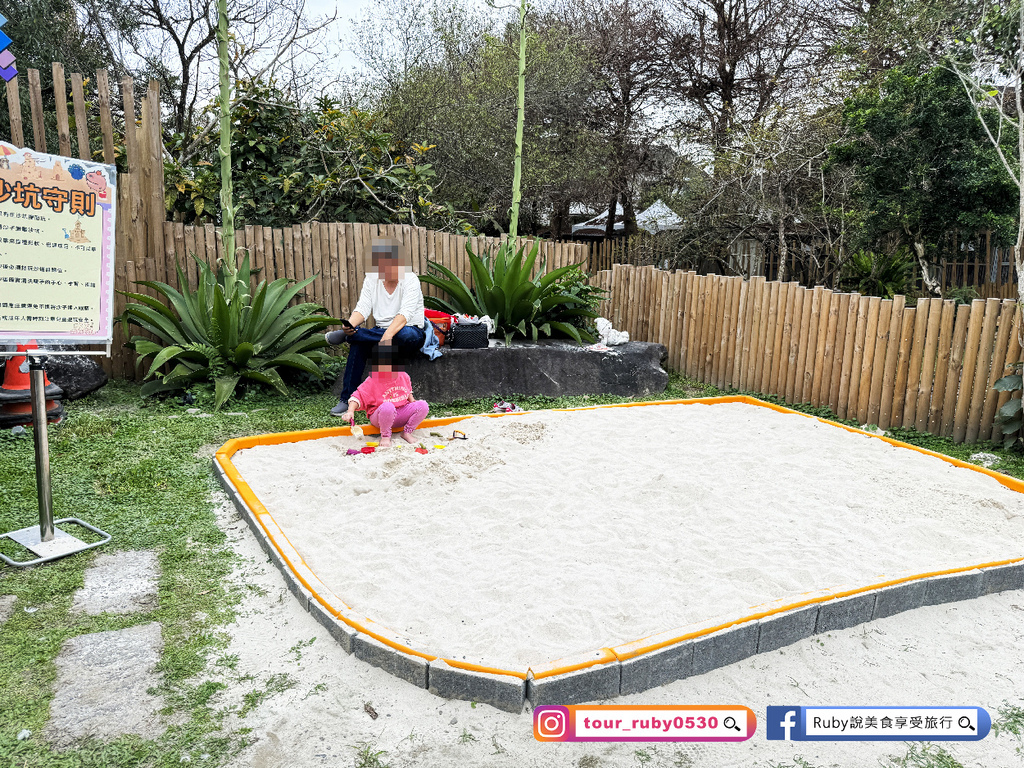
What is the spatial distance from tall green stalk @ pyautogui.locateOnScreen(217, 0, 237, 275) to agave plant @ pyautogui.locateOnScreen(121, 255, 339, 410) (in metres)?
0.23

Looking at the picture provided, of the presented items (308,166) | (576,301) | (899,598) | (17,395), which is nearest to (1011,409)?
(899,598)

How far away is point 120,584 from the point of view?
311 centimetres

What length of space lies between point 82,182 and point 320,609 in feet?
7.21

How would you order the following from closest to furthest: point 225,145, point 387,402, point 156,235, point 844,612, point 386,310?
point 844,612
point 387,402
point 386,310
point 225,145
point 156,235

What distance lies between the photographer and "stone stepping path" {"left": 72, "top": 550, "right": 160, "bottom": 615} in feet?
9.59

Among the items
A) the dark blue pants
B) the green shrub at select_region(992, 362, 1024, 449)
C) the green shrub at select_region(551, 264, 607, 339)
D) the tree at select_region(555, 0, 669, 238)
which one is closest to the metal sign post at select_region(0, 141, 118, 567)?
the dark blue pants

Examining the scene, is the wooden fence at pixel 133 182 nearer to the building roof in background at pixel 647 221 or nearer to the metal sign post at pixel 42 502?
the metal sign post at pixel 42 502

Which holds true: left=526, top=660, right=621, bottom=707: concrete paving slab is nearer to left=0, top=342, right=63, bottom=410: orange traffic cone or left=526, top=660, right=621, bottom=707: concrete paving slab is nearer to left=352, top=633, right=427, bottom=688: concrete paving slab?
left=352, top=633, right=427, bottom=688: concrete paving slab

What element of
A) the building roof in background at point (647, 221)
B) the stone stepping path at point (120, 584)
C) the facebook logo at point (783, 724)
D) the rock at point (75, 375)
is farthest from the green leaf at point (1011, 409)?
the building roof in background at point (647, 221)

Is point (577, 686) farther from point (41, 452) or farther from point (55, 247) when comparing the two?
point (55, 247)

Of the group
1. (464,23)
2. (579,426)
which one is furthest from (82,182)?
(464,23)

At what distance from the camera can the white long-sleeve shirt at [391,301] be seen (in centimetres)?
533

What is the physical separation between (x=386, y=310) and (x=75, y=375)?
286 cm

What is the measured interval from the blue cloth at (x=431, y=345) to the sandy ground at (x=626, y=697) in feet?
10.1
